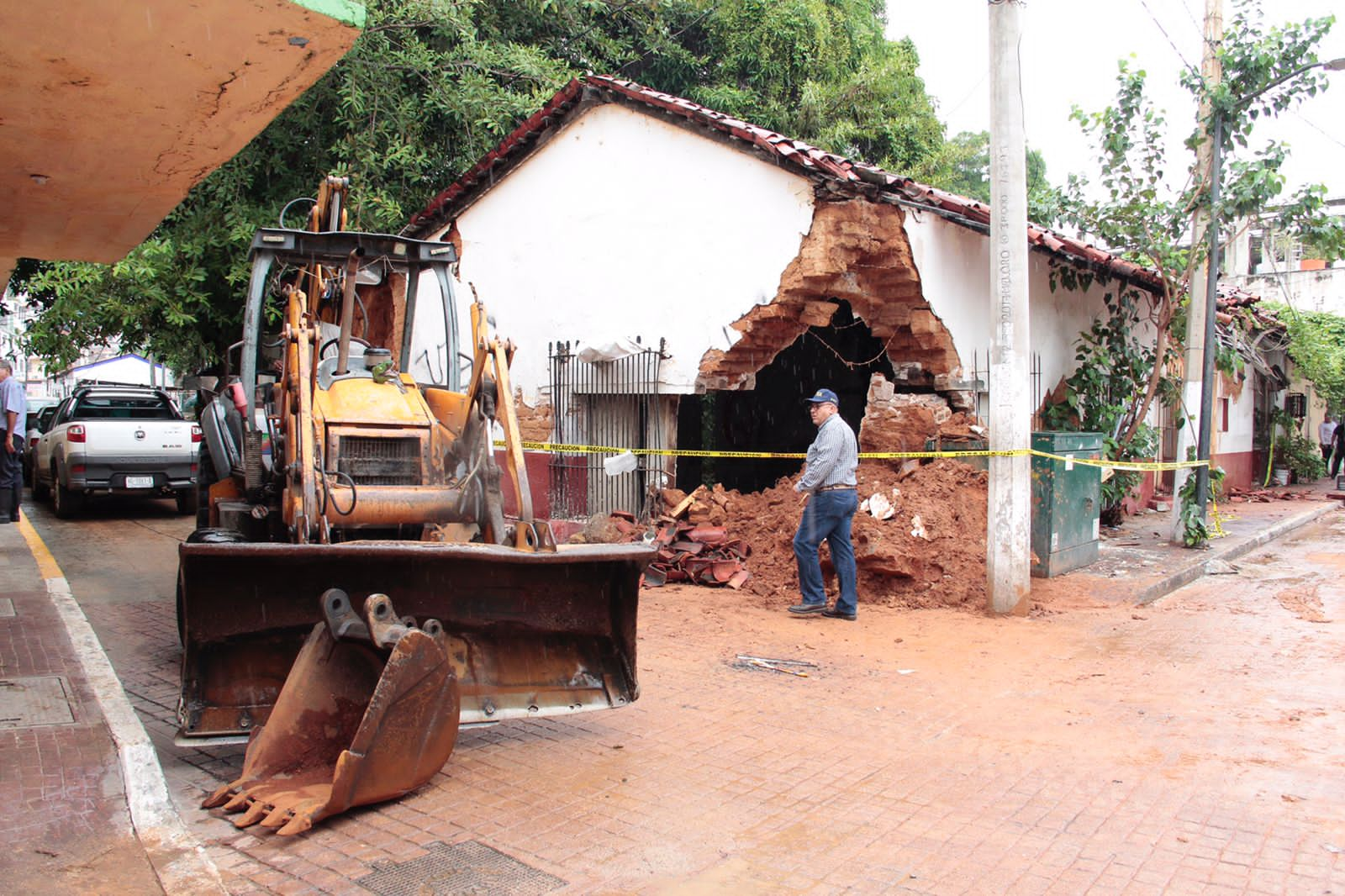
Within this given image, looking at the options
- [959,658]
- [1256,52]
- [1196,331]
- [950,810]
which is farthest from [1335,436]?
[950,810]

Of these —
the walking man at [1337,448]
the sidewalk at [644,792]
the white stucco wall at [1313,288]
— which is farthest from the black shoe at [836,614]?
the white stucco wall at [1313,288]

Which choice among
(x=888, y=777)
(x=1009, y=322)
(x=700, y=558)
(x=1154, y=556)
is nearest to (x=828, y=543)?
(x=700, y=558)

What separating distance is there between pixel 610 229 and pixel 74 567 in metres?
6.72

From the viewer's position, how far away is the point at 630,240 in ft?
37.1

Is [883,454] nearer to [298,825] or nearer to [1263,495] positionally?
[298,825]

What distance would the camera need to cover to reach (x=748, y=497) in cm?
1060

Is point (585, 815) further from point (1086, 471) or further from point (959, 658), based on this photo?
point (1086, 471)

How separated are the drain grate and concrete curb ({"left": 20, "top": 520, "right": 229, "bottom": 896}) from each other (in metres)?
0.56

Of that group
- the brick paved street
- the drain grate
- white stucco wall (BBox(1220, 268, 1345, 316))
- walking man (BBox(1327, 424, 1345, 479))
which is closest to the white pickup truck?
the brick paved street

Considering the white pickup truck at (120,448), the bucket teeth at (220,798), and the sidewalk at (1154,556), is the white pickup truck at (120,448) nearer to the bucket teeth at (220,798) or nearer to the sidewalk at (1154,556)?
the bucket teeth at (220,798)

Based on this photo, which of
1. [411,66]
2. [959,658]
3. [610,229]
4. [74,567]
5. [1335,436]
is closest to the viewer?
[959,658]

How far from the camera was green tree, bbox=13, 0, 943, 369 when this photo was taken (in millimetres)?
13766

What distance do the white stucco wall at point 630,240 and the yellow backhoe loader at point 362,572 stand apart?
13.0 feet

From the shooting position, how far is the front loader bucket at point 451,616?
14.2 feet
